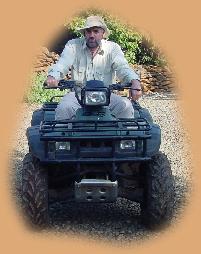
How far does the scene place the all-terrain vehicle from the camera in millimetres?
6434

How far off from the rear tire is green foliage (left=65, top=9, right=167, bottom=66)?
12235 millimetres

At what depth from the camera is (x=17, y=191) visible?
26.9 ft

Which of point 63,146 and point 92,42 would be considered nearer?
point 63,146

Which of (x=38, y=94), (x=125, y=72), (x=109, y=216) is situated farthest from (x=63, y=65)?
(x=38, y=94)

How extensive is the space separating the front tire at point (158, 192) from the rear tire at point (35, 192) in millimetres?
1002

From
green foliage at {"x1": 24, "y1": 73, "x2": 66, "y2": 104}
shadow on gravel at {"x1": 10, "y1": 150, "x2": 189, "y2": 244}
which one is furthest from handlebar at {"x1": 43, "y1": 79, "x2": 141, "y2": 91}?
green foliage at {"x1": 24, "y1": 73, "x2": 66, "y2": 104}

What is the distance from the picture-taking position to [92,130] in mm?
6434

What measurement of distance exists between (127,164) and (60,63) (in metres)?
1.42

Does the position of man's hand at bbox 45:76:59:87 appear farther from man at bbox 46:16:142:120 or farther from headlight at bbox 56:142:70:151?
headlight at bbox 56:142:70:151

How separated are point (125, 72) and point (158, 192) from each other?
1.45 meters

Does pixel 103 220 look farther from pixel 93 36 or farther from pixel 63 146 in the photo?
pixel 93 36

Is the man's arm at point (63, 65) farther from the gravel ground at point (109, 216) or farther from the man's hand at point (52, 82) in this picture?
the gravel ground at point (109, 216)

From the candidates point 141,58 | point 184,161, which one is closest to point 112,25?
point 141,58

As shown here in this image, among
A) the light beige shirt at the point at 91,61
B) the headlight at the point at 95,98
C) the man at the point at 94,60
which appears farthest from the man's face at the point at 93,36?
the headlight at the point at 95,98
